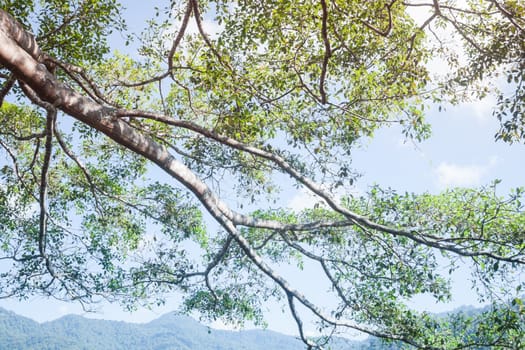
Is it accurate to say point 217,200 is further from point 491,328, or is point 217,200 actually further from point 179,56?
point 491,328

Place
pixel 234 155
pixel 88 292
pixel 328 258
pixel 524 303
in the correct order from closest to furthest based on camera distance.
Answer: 1. pixel 524 303
2. pixel 234 155
3. pixel 328 258
4. pixel 88 292

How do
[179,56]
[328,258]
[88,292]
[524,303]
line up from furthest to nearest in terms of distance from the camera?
[88,292]
[328,258]
[179,56]
[524,303]

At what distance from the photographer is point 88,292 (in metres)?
8.32

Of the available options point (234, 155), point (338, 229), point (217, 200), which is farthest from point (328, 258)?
point (217, 200)

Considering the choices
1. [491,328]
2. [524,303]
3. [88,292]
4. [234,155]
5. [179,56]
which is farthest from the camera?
[88,292]

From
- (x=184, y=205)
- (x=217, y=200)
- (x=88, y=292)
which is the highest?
(x=184, y=205)

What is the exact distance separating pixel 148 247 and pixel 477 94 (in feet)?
19.8

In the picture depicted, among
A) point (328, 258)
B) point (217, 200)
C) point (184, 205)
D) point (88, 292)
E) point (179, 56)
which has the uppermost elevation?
point (179, 56)

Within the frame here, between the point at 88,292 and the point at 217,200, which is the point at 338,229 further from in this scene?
the point at 88,292

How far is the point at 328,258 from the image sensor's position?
7.66m

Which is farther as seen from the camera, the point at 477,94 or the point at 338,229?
the point at 338,229

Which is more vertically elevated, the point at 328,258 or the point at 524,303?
the point at 328,258

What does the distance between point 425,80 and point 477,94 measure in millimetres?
899

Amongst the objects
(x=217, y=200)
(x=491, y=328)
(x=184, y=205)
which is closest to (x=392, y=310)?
(x=491, y=328)
